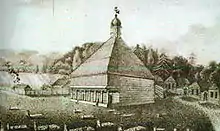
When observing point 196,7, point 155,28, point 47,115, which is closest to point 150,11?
point 155,28

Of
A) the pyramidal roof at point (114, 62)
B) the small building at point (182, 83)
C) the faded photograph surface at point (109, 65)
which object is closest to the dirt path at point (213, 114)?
the faded photograph surface at point (109, 65)

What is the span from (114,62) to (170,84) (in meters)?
0.32

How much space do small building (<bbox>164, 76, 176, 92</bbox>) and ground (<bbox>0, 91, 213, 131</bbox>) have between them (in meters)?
0.06

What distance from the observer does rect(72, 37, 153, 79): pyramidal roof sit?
7.07 feet

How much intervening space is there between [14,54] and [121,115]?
0.61 metres

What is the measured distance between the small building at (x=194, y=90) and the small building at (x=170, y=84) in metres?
0.08

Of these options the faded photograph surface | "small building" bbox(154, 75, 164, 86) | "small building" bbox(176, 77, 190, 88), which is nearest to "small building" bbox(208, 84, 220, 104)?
the faded photograph surface

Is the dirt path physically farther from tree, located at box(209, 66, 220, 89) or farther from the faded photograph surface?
tree, located at box(209, 66, 220, 89)

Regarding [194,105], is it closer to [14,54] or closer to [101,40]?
[101,40]

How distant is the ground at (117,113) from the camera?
6.89 ft

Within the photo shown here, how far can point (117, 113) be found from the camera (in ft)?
7.19

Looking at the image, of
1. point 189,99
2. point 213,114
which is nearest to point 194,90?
point 189,99

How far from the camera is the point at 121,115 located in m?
2.20

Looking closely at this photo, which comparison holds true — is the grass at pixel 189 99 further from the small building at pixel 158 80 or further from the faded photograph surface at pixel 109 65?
the small building at pixel 158 80
